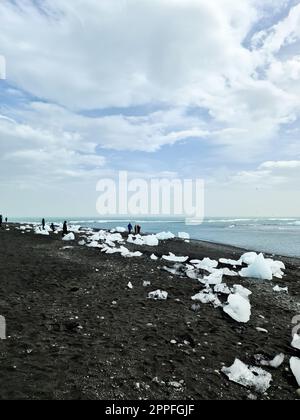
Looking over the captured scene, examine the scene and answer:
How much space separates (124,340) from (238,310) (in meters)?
3.25

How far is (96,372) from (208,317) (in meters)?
3.76


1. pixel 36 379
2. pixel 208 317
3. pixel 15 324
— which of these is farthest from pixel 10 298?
pixel 208 317

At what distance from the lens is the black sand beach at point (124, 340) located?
14.6 feet

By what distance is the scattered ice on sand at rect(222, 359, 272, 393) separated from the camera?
15.8ft

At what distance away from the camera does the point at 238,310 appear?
308 inches

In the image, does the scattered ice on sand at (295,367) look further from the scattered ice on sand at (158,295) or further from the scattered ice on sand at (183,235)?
the scattered ice on sand at (183,235)

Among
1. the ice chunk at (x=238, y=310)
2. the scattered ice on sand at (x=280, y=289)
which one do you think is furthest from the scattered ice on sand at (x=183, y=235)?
the ice chunk at (x=238, y=310)

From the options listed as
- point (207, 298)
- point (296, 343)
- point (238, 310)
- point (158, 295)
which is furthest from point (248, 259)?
point (296, 343)

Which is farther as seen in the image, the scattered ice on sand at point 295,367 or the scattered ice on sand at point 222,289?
the scattered ice on sand at point 222,289

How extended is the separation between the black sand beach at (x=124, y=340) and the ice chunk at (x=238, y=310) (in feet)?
0.63

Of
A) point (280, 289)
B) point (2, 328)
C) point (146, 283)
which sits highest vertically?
point (2, 328)

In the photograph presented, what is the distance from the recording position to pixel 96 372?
15.5 feet

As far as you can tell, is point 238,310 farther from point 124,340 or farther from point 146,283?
point 146,283

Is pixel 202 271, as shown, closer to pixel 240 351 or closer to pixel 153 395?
pixel 240 351
